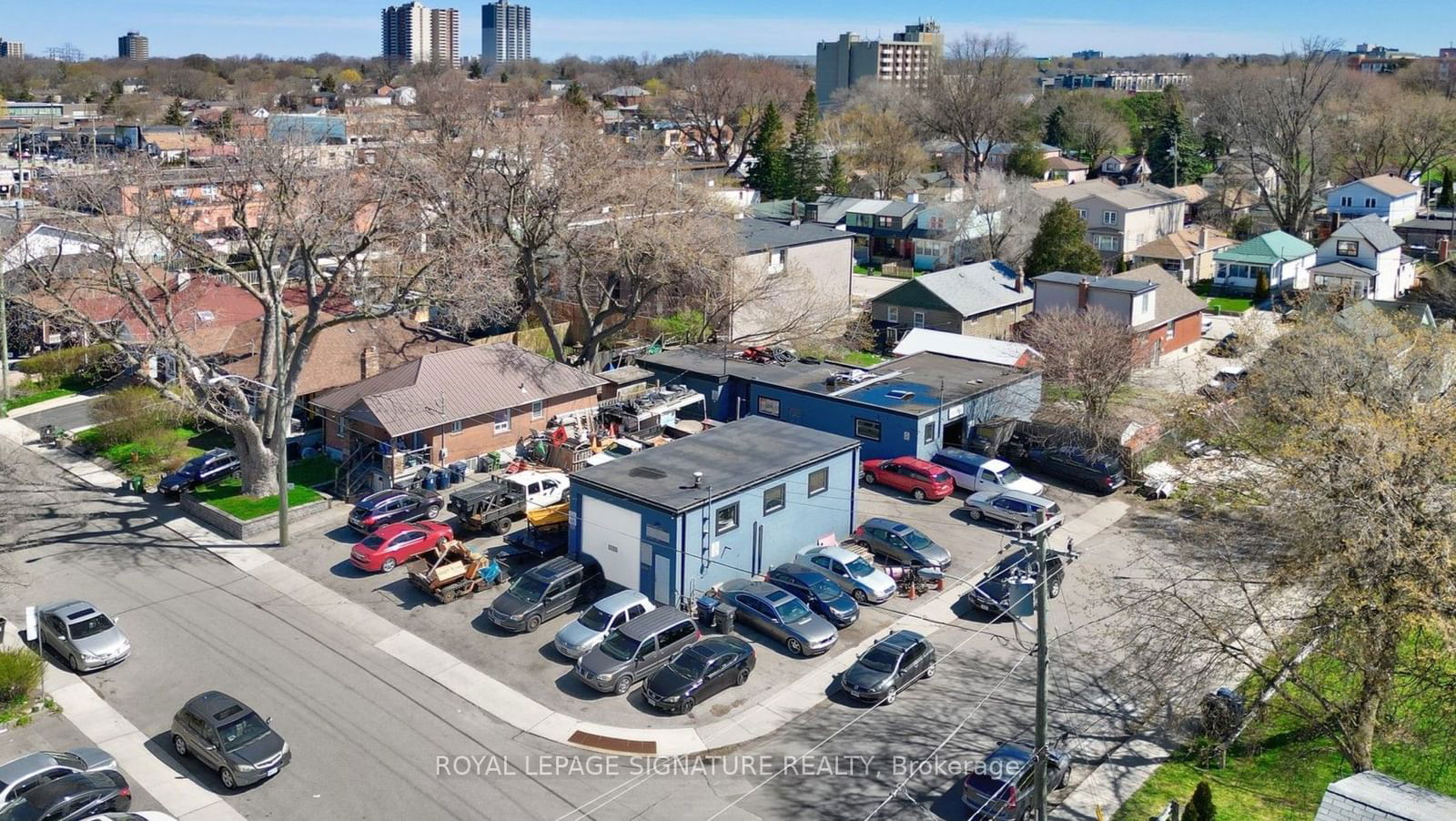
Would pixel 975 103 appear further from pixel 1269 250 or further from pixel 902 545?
pixel 902 545

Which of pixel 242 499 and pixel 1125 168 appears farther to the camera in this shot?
pixel 1125 168

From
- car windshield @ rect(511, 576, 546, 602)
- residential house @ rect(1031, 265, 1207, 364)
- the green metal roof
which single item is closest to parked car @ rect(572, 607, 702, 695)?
car windshield @ rect(511, 576, 546, 602)

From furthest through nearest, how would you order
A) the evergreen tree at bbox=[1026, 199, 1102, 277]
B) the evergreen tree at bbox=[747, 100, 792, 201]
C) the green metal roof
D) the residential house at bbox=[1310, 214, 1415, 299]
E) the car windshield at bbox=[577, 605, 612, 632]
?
the evergreen tree at bbox=[747, 100, 792, 201], the green metal roof, the residential house at bbox=[1310, 214, 1415, 299], the evergreen tree at bbox=[1026, 199, 1102, 277], the car windshield at bbox=[577, 605, 612, 632]

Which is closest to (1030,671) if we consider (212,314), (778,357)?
(778,357)

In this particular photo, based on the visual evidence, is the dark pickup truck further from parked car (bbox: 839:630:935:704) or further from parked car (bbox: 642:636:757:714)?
parked car (bbox: 839:630:935:704)

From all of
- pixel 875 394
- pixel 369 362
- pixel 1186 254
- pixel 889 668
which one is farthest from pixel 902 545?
pixel 1186 254

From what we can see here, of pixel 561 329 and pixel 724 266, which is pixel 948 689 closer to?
pixel 724 266
